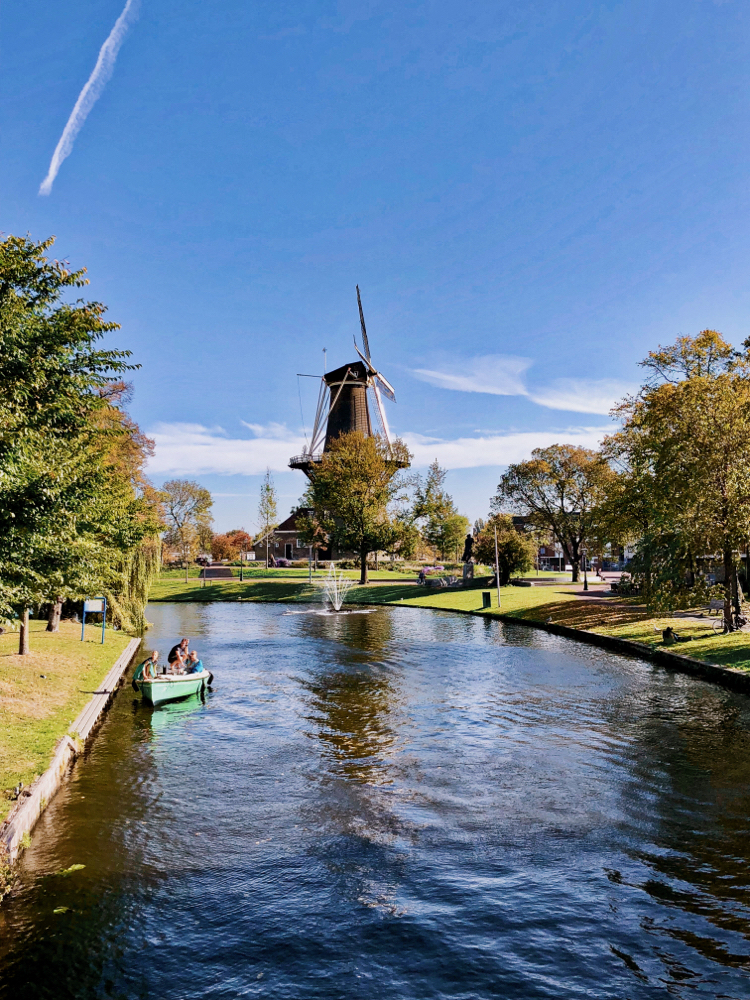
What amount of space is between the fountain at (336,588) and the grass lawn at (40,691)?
102 ft

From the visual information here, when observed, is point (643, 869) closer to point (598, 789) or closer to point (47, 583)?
point (598, 789)

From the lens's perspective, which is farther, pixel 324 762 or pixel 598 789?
pixel 324 762

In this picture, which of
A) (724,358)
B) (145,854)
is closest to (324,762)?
(145,854)

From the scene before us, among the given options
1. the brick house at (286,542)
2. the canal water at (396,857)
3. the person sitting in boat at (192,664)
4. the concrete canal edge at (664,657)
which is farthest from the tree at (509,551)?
the brick house at (286,542)

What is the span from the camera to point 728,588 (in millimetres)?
28891

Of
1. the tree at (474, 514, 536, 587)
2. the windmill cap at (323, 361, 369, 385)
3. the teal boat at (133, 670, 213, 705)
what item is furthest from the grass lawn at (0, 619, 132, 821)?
the windmill cap at (323, 361, 369, 385)

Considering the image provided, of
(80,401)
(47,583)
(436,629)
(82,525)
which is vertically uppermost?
(80,401)

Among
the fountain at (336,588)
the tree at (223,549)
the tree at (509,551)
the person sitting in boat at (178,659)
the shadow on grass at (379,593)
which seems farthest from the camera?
the tree at (223,549)

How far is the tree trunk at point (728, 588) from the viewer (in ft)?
93.8

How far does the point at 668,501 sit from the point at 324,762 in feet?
68.8

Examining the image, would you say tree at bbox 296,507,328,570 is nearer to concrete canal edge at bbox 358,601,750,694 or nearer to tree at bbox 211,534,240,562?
concrete canal edge at bbox 358,601,750,694

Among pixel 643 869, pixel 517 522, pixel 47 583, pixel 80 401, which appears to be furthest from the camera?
pixel 517 522

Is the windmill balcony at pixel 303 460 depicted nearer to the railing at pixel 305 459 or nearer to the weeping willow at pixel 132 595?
the railing at pixel 305 459

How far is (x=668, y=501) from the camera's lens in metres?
30.0
